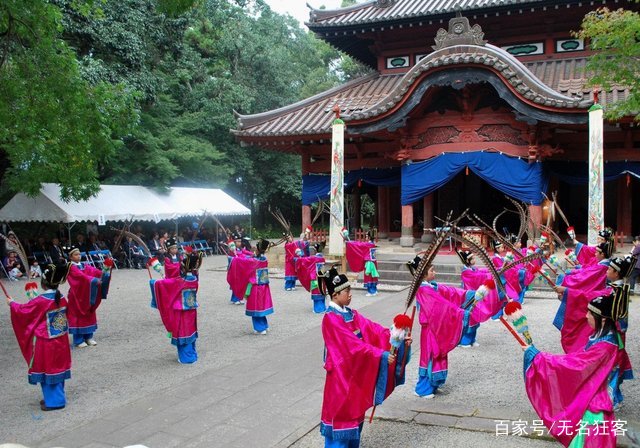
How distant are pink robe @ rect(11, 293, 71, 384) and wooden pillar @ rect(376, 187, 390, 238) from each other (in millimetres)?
13612

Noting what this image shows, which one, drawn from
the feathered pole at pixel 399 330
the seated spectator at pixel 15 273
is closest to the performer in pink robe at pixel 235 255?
the feathered pole at pixel 399 330

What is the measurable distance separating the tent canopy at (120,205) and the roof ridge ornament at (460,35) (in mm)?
9868

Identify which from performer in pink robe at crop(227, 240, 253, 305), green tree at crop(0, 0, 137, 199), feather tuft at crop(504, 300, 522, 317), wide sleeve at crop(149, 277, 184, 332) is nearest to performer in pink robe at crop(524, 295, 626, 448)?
feather tuft at crop(504, 300, 522, 317)

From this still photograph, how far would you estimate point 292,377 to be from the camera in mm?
6859

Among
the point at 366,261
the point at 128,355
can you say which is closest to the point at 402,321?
the point at 128,355

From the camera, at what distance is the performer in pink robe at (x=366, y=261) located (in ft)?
43.3

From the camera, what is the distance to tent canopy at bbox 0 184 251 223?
17375 millimetres

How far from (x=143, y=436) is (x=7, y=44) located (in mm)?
6345

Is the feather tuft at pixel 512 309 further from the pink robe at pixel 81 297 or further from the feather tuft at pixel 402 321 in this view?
the pink robe at pixel 81 297

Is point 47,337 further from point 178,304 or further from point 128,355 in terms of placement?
point 128,355

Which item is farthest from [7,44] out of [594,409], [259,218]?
[259,218]

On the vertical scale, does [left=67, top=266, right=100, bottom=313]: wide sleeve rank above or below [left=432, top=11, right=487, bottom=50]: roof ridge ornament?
below

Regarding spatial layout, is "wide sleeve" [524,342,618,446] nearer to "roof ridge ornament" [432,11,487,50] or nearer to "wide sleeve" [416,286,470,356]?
"wide sleeve" [416,286,470,356]

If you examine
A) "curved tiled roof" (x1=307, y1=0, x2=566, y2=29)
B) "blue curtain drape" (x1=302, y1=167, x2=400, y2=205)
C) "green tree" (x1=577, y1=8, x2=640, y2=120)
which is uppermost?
"curved tiled roof" (x1=307, y1=0, x2=566, y2=29)
